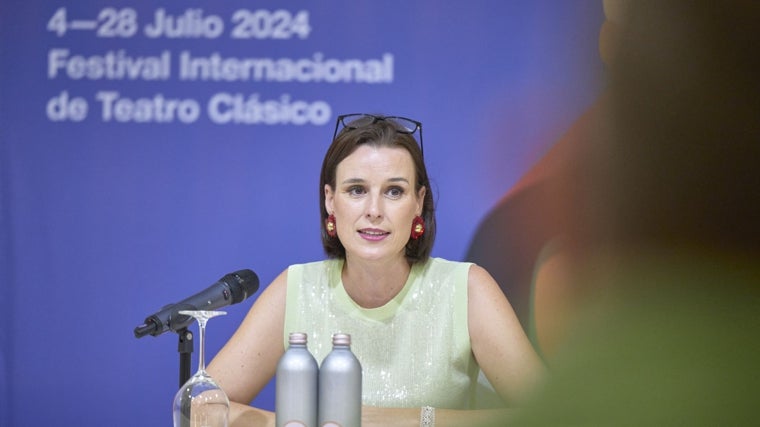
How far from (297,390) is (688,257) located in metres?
1.53

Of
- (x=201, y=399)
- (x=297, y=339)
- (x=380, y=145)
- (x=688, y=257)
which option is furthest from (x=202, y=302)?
(x=688, y=257)

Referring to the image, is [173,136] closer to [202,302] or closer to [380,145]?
[380,145]

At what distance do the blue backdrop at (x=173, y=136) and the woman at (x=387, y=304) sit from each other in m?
0.28

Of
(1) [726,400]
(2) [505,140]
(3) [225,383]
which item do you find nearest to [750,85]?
(1) [726,400]

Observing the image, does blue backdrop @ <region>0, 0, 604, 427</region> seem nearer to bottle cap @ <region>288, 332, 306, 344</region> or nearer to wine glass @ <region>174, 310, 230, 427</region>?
wine glass @ <region>174, 310, 230, 427</region>

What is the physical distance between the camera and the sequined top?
2.80m

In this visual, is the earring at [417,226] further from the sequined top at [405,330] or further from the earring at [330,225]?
the earring at [330,225]

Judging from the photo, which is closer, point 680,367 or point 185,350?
point 680,367

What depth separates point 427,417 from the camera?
238cm

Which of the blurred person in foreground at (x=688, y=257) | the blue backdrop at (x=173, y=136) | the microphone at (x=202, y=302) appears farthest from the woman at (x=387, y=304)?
the blurred person in foreground at (x=688, y=257)

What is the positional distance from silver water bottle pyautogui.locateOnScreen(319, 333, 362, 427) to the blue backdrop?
1.42 metres

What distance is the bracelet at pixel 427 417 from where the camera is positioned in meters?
2.37

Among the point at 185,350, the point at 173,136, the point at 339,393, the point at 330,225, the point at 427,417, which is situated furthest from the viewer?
the point at 173,136

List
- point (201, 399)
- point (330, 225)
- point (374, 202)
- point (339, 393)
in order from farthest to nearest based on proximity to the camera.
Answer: point (330, 225), point (374, 202), point (201, 399), point (339, 393)
